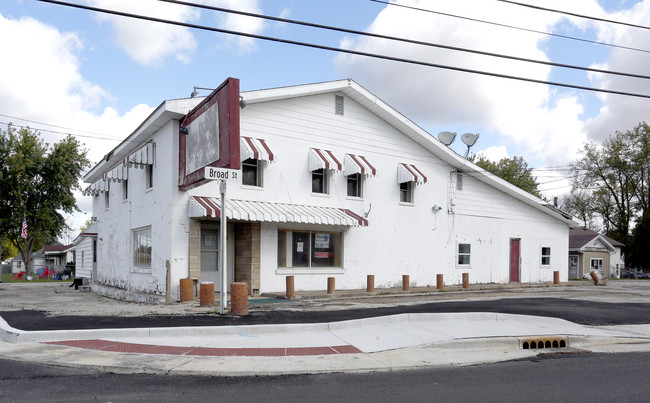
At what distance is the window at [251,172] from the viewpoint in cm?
1858

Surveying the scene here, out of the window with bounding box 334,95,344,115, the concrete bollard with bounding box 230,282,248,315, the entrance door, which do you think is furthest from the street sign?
the entrance door

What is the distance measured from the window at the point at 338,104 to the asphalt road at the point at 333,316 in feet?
30.0

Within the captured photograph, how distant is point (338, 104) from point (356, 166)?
9.02 ft

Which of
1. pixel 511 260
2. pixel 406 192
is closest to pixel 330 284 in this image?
pixel 406 192

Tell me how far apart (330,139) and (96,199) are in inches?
597

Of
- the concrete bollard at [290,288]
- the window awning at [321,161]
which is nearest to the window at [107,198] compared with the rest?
the window awning at [321,161]

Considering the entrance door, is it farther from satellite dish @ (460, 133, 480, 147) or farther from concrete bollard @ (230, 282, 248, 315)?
concrete bollard @ (230, 282, 248, 315)

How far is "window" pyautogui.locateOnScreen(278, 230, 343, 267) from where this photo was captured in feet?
63.2

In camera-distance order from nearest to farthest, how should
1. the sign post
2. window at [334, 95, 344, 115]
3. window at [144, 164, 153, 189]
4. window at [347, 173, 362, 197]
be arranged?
the sign post, window at [144, 164, 153, 189], window at [334, 95, 344, 115], window at [347, 173, 362, 197]

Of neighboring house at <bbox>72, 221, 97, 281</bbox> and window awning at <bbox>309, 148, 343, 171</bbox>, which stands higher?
window awning at <bbox>309, 148, 343, 171</bbox>

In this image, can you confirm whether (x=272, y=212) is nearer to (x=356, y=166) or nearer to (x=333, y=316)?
(x=356, y=166)

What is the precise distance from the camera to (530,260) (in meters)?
27.6

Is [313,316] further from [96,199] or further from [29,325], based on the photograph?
[96,199]

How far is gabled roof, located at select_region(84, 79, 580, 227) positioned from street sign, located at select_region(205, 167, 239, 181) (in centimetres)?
486
